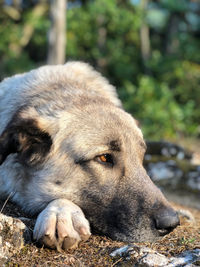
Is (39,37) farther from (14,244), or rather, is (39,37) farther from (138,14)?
(14,244)

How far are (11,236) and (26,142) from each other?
3.36 ft

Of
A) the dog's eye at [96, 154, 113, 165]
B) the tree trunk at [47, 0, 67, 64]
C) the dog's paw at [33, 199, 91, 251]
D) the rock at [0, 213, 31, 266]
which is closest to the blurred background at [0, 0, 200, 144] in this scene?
the tree trunk at [47, 0, 67, 64]

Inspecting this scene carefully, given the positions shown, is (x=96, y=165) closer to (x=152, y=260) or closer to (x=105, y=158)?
(x=105, y=158)

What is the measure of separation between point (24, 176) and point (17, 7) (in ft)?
59.8

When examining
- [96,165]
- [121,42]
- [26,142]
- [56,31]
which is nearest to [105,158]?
[96,165]

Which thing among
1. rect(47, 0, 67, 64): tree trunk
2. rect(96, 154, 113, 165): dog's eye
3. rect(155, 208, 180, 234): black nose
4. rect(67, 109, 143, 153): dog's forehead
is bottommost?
rect(155, 208, 180, 234): black nose

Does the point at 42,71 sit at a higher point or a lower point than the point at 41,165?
higher

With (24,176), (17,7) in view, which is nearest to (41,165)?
(24,176)

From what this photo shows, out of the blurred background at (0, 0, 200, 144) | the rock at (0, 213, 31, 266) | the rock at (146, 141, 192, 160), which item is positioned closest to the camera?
the rock at (0, 213, 31, 266)

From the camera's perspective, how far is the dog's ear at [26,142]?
3.42m

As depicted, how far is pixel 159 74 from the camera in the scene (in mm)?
17078

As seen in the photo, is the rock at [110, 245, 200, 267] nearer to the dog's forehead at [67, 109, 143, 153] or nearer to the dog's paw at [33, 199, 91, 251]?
the dog's paw at [33, 199, 91, 251]

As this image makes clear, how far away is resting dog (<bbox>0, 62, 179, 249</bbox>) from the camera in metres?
3.03

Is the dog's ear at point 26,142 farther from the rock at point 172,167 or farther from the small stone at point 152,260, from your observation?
the rock at point 172,167
